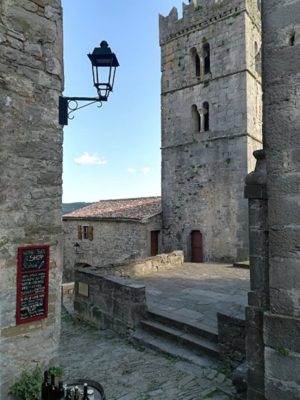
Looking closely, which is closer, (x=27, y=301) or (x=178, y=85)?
(x=27, y=301)

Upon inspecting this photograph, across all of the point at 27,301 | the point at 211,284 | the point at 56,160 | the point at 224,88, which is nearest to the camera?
the point at 27,301

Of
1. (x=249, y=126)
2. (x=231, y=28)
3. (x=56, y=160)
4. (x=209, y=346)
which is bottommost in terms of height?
(x=209, y=346)

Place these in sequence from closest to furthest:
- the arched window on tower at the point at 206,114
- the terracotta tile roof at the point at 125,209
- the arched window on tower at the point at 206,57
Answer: the arched window on tower at the point at 206,114 → the arched window on tower at the point at 206,57 → the terracotta tile roof at the point at 125,209

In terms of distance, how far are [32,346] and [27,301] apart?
0.54 metres

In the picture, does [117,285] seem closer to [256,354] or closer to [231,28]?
[256,354]

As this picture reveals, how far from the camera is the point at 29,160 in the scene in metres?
3.51

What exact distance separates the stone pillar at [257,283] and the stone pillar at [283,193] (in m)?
0.13

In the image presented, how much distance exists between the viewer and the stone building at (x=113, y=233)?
1719cm

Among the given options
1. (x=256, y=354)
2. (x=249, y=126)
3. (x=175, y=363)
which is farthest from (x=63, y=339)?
(x=249, y=126)

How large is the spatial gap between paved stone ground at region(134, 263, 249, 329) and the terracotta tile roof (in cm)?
559

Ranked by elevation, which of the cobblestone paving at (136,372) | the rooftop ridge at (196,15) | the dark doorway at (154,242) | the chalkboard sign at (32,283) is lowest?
the cobblestone paving at (136,372)

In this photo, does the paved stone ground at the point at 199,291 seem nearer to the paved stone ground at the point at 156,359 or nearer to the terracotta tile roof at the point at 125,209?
the paved stone ground at the point at 156,359

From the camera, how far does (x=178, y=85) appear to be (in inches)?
711

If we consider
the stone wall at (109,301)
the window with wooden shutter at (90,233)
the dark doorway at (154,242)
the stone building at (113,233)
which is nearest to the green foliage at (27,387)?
the stone wall at (109,301)
